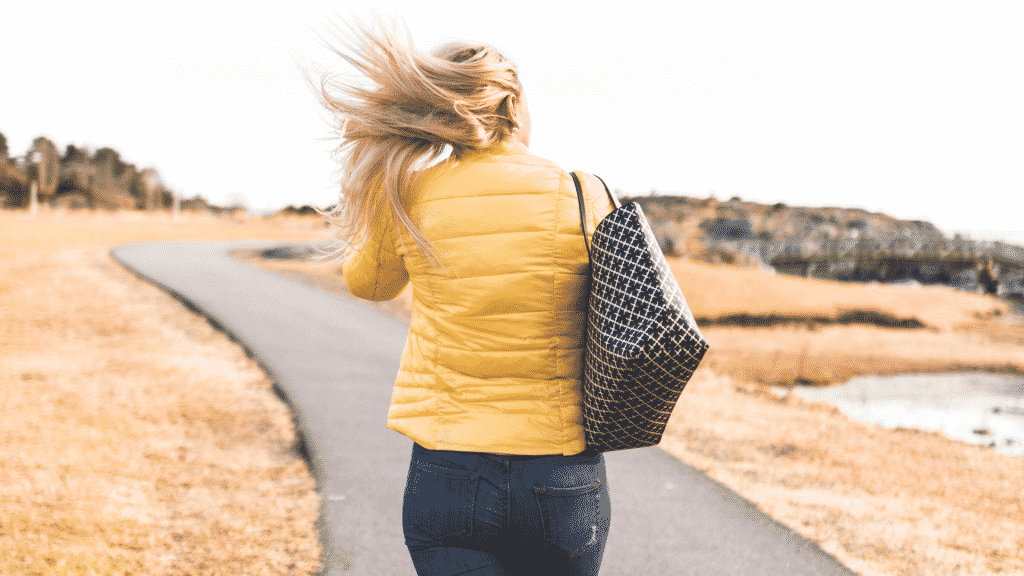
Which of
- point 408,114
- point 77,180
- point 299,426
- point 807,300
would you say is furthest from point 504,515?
point 77,180

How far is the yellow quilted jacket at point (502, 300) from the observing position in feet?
4.49

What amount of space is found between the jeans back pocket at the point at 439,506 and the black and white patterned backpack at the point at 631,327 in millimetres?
326

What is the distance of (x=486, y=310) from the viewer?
1.40 m

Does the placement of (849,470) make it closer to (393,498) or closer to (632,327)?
(393,498)

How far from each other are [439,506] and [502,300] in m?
0.47

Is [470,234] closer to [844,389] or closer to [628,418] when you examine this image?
[628,418]

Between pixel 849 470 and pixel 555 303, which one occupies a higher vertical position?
pixel 555 303

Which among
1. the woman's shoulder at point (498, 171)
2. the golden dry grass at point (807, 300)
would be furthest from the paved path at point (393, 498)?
the golden dry grass at point (807, 300)

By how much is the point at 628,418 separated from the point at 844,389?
1324cm

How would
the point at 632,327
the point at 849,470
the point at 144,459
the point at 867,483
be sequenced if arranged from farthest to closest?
1. the point at 849,470
2. the point at 867,483
3. the point at 144,459
4. the point at 632,327

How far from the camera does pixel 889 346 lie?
18641 mm

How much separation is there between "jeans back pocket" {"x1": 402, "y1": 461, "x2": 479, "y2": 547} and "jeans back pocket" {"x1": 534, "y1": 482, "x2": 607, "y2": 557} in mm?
152

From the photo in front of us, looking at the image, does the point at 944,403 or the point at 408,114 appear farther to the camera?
the point at 944,403

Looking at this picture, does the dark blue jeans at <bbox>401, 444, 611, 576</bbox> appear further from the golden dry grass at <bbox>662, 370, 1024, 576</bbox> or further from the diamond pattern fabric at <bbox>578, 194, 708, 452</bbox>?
the golden dry grass at <bbox>662, 370, 1024, 576</bbox>
